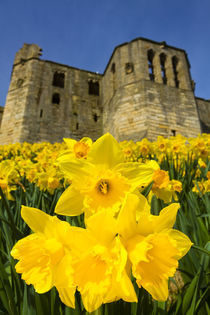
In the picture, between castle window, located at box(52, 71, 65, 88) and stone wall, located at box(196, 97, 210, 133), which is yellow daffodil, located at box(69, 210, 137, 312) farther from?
stone wall, located at box(196, 97, 210, 133)

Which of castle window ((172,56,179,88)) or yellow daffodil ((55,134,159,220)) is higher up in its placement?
castle window ((172,56,179,88))

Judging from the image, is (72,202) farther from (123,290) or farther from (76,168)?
(123,290)

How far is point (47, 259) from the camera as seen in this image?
463 mm

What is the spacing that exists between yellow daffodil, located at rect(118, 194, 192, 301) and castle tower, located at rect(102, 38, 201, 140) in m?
9.96

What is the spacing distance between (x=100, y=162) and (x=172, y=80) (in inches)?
526

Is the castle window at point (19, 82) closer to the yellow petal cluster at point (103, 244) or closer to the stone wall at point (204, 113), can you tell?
the stone wall at point (204, 113)

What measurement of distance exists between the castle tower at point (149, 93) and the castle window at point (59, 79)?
12.5 ft

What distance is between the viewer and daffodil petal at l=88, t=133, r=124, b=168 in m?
0.57

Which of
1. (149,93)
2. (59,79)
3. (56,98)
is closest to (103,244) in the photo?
(149,93)

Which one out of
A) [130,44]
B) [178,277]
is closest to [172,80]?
[130,44]

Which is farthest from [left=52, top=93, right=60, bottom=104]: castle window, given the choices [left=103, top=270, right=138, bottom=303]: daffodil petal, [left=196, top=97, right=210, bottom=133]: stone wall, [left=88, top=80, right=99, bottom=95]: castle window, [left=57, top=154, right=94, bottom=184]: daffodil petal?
[left=103, top=270, right=138, bottom=303]: daffodil petal

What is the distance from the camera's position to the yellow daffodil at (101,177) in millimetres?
539

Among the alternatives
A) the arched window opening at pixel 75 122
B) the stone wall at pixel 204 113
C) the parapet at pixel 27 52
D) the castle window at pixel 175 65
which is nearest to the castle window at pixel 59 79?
the parapet at pixel 27 52

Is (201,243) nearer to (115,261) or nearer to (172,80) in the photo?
(115,261)
